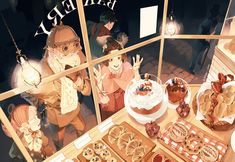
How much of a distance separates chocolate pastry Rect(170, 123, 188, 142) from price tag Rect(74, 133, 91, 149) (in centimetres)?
77

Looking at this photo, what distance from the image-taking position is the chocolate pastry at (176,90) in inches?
81.4

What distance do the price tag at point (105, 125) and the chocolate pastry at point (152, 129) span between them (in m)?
0.38

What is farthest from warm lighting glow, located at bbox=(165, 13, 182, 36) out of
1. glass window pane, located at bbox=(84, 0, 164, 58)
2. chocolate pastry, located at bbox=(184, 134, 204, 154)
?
chocolate pastry, located at bbox=(184, 134, 204, 154)

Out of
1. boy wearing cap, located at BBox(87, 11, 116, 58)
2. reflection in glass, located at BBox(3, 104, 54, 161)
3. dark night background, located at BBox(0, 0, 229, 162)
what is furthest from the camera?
boy wearing cap, located at BBox(87, 11, 116, 58)

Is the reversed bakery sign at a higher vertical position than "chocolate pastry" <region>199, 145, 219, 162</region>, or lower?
higher

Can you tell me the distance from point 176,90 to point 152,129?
478 millimetres

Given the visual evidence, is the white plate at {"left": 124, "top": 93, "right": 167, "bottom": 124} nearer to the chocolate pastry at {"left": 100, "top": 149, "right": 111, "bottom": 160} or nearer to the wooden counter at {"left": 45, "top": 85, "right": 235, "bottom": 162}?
the wooden counter at {"left": 45, "top": 85, "right": 235, "bottom": 162}

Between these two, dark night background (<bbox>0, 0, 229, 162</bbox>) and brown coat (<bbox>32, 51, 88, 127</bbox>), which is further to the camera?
brown coat (<bbox>32, 51, 88, 127</bbox>)

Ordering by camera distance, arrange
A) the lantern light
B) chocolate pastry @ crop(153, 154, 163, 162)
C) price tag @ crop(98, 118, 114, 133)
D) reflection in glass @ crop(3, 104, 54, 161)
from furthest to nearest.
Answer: price tag @ crop(98, 118, 114, 133) → chocolate pastry @ crop(153, 154, 163, 162) → reflection in glass @ crop(3, 104, 54, 161) → the lantern light

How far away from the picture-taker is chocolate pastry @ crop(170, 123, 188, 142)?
179 centimetres

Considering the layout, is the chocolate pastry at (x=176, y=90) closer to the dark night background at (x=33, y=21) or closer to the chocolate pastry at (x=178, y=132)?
the chocolate pastry at (x=178, y=132)

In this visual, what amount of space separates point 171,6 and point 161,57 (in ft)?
1.70

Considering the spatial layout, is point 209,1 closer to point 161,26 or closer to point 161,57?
point 161,26

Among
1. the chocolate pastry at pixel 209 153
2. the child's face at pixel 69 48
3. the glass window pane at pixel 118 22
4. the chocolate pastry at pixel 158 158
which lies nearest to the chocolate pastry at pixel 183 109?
the chocolate pastry at pixel 209 153
